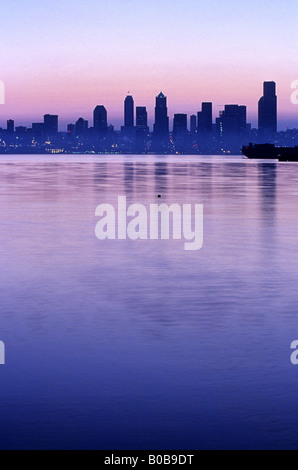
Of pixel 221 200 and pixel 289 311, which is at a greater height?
pixel 221 200

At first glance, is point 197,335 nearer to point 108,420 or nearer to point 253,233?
point 108,420

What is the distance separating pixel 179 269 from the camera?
21375 mm

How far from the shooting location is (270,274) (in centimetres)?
2048

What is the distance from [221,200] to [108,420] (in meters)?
44.7

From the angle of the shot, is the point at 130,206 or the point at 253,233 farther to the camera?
the point at 130,206

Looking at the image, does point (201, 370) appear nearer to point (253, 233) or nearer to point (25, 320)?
point (25, 320)

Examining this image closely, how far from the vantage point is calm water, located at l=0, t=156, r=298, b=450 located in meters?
8.80

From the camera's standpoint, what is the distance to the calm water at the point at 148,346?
28.9 ft

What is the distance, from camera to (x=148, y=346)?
12.7 m

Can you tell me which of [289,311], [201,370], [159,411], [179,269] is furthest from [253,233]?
[159,411]
